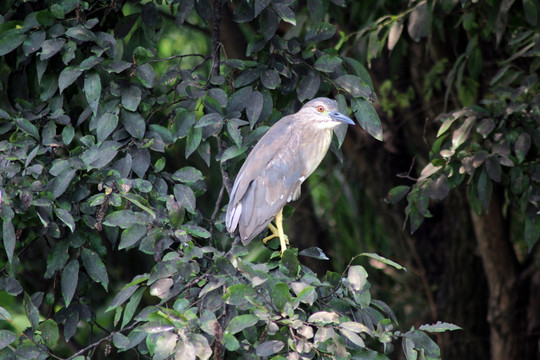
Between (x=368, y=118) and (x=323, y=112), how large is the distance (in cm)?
36

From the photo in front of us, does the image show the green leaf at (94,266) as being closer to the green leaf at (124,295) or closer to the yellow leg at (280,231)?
the green leaf at (124,295)

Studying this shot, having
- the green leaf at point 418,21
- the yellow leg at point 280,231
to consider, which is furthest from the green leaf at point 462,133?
the yellow leg at point 280,231

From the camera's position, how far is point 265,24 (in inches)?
108

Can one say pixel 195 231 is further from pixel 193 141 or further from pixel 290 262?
pixel 193 141

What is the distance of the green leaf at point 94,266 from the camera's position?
8.30ft

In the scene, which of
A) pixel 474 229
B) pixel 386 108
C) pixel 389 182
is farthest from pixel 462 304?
pixel 386 108

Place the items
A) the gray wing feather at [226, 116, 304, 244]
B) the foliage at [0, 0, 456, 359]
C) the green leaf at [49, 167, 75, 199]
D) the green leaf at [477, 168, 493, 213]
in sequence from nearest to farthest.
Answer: the foliage at [0, 0, 456, 359], the green leaf at [49, 167, 75, 199], the gray wing feather at [226, 116, 304, 244], the green leaf at [477, 168, 493, 213]

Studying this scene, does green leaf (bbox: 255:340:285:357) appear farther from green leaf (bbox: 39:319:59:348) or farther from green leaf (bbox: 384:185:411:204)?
green leaf (bbox: 384:185:411:204)

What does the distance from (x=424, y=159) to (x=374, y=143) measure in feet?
1.41

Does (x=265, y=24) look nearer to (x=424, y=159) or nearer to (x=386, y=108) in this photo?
(x=386, y=108)

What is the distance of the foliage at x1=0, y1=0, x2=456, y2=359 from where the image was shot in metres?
1.99

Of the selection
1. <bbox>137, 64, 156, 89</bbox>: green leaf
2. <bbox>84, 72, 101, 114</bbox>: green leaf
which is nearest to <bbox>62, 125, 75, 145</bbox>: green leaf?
<bbox>84, 72, 101, 114</bbox>: green leaf

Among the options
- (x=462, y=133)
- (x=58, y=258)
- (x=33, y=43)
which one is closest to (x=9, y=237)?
(x=58, y=258)

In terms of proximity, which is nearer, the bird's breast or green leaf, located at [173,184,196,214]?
green leaf, located at [173,184,196,214]
